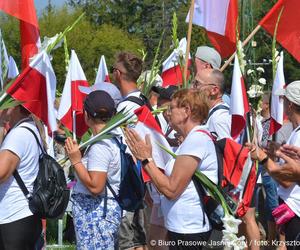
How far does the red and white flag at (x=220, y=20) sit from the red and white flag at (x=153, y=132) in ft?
7.43

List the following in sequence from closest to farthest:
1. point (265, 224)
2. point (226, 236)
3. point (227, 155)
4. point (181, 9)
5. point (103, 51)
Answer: point (226, 236) < point (227, 155) < point (265, 224) < point (103, 51) < point (181, 9)

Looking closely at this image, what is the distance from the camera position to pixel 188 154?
16.9 ft

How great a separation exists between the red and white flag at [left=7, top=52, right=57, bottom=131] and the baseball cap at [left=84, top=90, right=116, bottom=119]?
11.3 inches

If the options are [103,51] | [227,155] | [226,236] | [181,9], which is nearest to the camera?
[226,236]

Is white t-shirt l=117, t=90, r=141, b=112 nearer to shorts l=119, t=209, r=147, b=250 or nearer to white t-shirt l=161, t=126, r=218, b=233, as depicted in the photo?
shorts l=119, t=209, r=147, b=250

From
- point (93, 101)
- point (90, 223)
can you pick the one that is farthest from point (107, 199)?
point (93, 101)

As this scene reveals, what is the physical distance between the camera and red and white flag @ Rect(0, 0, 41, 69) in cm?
631

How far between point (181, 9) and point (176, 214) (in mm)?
53490

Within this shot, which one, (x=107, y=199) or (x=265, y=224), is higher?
(x=107, y=199)

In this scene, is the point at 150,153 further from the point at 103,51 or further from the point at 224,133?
the point at 103,51

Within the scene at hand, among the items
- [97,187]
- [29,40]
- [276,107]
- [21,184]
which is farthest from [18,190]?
[276,107]

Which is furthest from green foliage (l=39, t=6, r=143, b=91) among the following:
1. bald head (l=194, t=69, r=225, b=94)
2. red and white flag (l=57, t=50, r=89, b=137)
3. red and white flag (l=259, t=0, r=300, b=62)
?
bald head (l=194, t=69, r=225, b=94)

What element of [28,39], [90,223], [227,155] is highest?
[28,39]

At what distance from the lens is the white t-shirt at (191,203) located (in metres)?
5.19
